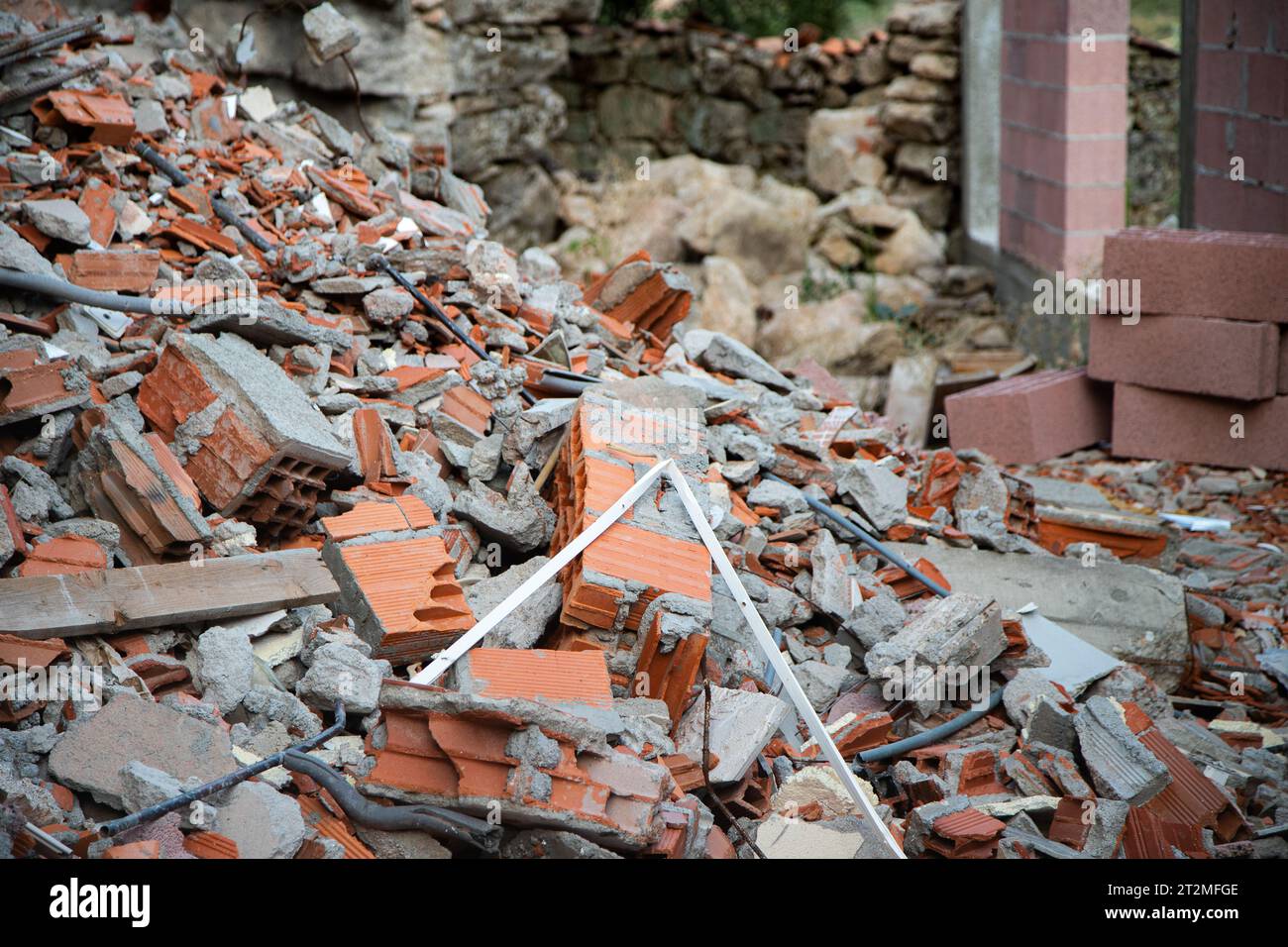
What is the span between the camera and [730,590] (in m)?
4.21

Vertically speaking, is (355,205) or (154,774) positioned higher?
(355,205)

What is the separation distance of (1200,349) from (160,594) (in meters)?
5.93

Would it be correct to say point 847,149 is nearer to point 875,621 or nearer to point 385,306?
point 385,306

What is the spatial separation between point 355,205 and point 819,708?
12.2ft

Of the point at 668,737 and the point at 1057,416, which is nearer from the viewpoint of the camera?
the point at 668,737

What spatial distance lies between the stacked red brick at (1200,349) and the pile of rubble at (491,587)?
1.23 m

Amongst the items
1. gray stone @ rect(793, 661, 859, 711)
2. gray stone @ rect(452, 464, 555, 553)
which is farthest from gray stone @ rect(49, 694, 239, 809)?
gray stone @ rect(793, 661, 859, 711)

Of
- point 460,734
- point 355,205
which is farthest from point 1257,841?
point 355,205

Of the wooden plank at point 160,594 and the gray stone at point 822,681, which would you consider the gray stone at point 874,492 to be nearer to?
the gray stone at point 822,681

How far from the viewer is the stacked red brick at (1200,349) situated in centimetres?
674
